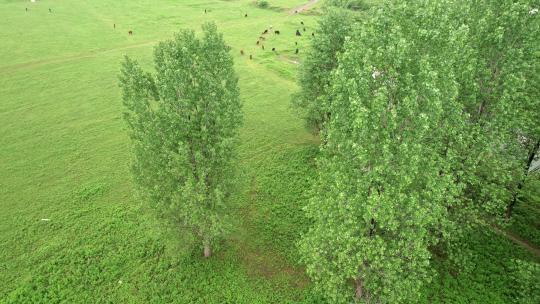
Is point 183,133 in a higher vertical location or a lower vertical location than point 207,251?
higher

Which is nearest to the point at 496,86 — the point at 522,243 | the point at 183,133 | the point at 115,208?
the point at 522,243

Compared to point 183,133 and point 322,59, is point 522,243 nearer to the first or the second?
point 322,59

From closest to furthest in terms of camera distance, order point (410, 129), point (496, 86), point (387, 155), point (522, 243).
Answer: point (387, 155), point (410, 129), point (496, 86), point (522, 243)

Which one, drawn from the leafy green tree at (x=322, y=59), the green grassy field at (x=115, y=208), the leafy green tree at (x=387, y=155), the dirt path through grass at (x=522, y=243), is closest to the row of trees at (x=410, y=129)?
the leafy green tree at (x=387, y=155)

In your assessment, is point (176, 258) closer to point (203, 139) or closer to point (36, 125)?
point (203, 139)

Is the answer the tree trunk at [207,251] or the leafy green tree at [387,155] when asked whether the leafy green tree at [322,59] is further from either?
the tree trunk at [207,251]

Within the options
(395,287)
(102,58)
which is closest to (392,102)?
(395,287)
